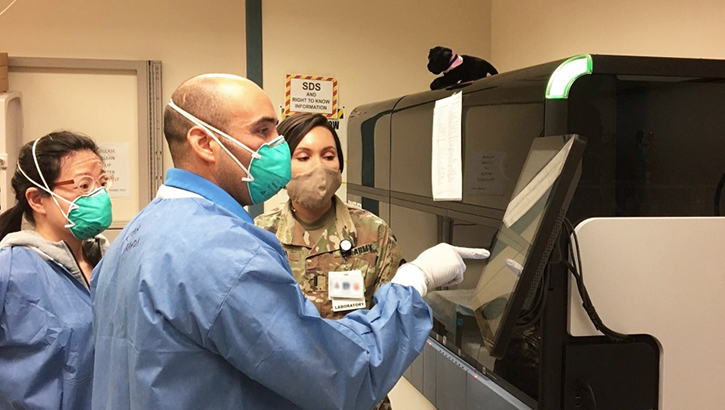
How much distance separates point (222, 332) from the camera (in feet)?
3.13

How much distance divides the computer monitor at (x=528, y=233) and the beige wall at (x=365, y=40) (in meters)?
2.41

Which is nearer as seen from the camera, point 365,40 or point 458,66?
point 458,66

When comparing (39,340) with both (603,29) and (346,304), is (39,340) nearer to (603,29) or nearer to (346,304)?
(346,304)

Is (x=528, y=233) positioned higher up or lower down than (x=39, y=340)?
higher up

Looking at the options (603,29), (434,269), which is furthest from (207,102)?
(603,29)

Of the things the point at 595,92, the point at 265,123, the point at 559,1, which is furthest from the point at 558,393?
the point at 559,1

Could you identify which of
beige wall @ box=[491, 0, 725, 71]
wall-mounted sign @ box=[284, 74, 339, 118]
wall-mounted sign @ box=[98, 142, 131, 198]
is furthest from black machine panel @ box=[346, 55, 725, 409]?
wall-mounted sign @ box=[98, 142, 131, 198]

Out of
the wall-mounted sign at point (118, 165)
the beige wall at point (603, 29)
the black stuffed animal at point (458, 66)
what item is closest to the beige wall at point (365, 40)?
the beige wall at point (603, 29)

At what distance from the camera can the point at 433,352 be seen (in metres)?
1.95

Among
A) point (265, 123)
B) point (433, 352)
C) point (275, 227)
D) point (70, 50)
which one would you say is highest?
point (70, 50)

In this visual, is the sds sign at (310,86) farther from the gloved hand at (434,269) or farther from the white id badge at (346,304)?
the gloved hand at (434,269)

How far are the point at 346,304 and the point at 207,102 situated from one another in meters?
0.85

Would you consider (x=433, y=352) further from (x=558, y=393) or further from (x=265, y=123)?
(x=265, y=123)

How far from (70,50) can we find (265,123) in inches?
104
